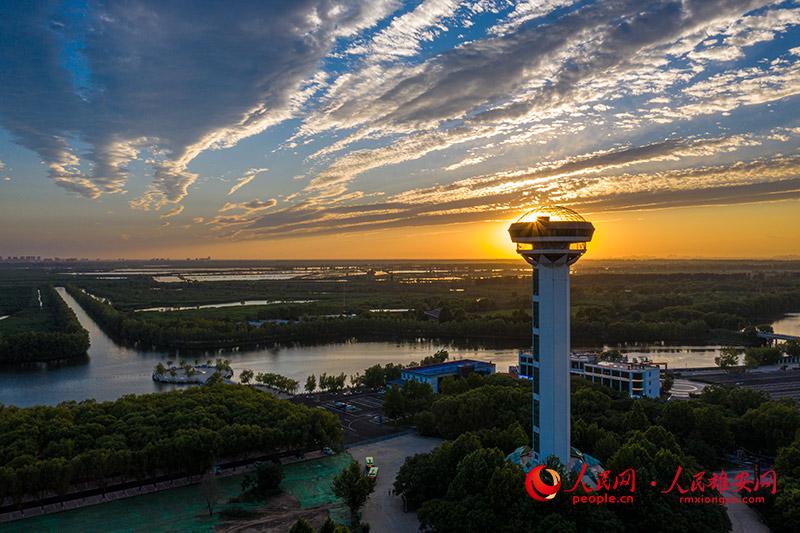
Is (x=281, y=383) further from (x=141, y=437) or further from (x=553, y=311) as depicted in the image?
(x=553, y=311)

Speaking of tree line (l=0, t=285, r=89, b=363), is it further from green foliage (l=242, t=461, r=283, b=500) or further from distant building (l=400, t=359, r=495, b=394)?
green foliage (l=242, t=461, r=283, b=500)

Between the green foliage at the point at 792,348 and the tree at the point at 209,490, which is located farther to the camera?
the green foliage at the point at 792,348

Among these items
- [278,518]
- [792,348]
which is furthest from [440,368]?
[792,348]

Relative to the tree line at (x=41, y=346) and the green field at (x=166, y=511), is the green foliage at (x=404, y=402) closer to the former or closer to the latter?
the green field at (x=166, y=511)

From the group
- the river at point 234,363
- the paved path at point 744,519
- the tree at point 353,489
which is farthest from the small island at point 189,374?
the paved path at point 744,519

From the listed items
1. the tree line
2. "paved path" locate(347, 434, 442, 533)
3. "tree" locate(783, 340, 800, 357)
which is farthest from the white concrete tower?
the tree line

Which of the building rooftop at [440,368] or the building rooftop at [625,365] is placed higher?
the building rooftop at [625,365]

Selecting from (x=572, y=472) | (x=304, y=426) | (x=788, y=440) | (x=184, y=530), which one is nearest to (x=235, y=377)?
(x=304, y=426)
